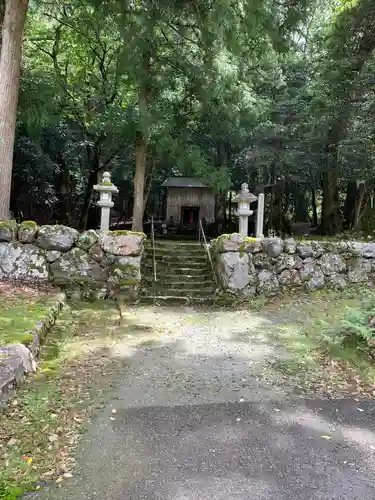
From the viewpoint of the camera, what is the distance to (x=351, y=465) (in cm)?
240

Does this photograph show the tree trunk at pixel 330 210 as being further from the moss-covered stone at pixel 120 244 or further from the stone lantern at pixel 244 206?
A: the moss-covered stone at pixel 120 244

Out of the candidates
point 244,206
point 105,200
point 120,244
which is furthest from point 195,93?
point 120,244

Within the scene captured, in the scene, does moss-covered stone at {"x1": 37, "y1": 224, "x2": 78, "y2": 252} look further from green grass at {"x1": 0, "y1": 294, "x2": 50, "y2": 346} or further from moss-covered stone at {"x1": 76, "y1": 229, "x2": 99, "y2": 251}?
green grass at {"x1": 0, "y1": 294, "x2": 50, "y2": 346}

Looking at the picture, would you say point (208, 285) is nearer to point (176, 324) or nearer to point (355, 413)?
point (176, 324)

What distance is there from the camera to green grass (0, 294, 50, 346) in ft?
12.8

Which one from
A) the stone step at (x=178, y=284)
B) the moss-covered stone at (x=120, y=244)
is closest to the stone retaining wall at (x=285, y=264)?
the stone step at (x=178, y=284)

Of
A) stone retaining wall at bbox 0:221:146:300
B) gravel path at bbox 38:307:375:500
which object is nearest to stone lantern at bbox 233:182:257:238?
stone retaining wall at bbox 0:221:146:300

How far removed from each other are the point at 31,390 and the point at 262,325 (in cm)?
378

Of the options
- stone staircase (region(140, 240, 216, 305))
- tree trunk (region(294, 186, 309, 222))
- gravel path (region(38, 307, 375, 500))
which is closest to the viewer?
gravel path (region(38, 307, 375, 500))

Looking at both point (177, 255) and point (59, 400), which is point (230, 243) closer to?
point (177, 255)

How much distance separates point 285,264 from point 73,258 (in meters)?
4.32

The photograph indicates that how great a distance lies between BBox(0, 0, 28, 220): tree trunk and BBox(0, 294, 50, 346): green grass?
2.63 m

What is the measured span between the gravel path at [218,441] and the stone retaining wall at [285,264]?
3.57 m

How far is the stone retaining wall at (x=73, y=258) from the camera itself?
7.32 meters
